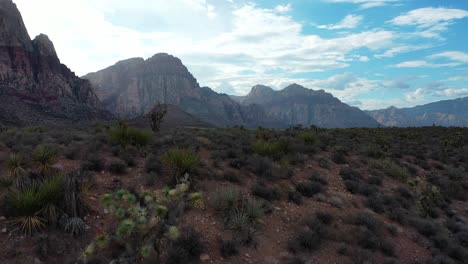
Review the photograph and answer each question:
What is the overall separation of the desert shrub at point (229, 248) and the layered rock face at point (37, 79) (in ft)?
269

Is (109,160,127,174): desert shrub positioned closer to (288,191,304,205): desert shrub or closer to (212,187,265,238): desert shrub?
→ (212,187,265,238): desert shrub

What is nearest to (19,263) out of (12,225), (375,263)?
(12,225)

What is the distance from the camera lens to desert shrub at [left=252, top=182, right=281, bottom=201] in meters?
9.84

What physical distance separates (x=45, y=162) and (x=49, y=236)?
11.3 feet

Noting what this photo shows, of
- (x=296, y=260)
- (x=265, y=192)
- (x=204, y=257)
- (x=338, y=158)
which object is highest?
(x=338, y=158)

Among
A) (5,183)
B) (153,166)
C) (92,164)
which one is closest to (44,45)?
(92,164)

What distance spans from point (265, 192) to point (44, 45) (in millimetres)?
143084

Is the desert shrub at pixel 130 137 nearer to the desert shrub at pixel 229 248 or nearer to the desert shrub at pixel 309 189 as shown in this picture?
the desert shrub at pixel 309 189

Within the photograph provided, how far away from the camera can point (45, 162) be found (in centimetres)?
920

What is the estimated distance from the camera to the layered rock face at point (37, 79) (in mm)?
85938

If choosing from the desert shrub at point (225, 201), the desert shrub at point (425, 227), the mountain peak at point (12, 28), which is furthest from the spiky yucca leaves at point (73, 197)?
the mountain peak at point (12, 28)

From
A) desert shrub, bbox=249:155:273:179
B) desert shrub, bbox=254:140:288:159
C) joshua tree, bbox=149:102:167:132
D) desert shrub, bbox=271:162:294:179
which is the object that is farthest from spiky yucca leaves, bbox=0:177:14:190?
joshua tree, bbox=149:102:167:132

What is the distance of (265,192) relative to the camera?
9844mm

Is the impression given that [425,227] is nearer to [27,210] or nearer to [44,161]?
[27,210]
